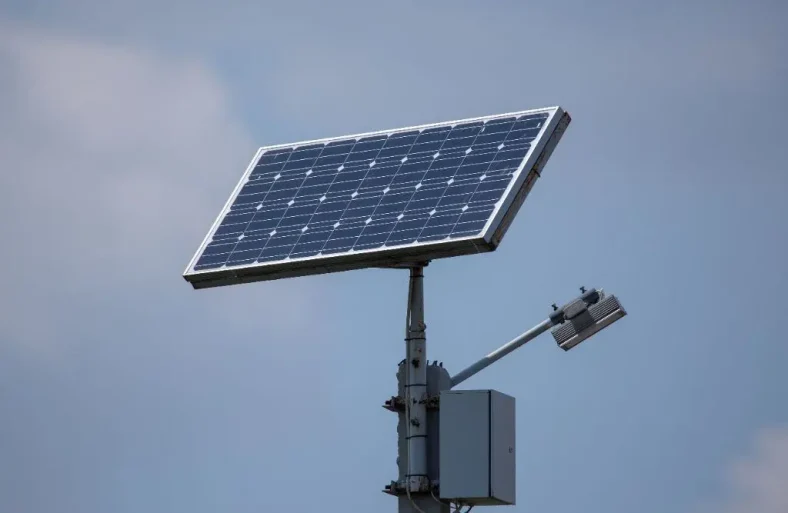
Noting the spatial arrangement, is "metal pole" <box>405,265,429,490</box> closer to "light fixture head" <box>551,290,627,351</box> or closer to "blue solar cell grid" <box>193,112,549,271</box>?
"blue solar cell grid" <box>193,112,549,271</box>

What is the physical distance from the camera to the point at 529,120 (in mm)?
44625

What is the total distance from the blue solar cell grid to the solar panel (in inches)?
1.1

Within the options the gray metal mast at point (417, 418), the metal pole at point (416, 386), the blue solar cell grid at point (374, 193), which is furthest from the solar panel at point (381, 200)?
the gray metal mast at point (417, 418)

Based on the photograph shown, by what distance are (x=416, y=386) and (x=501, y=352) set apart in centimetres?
179

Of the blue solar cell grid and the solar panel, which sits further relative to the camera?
the blue solar cell grid

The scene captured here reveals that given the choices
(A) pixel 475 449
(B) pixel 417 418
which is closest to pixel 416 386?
(B) pixel 417 418

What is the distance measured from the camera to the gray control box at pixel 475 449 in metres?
41.6

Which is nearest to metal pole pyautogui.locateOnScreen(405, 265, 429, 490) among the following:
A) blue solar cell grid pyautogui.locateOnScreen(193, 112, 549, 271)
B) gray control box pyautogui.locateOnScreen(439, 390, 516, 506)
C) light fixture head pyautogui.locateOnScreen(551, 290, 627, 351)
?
gray control box pyautogui.locateOnScreen(439, 390, 516, 506)

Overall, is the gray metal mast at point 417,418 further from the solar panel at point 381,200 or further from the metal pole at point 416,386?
the solar panel at point 381,200

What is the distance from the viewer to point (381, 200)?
145ft

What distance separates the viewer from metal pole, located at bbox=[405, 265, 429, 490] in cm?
4244

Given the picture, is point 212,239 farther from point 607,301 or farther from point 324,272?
point 607,301

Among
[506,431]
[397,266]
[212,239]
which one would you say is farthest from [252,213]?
[506,431]

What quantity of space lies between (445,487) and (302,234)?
19.4ft
